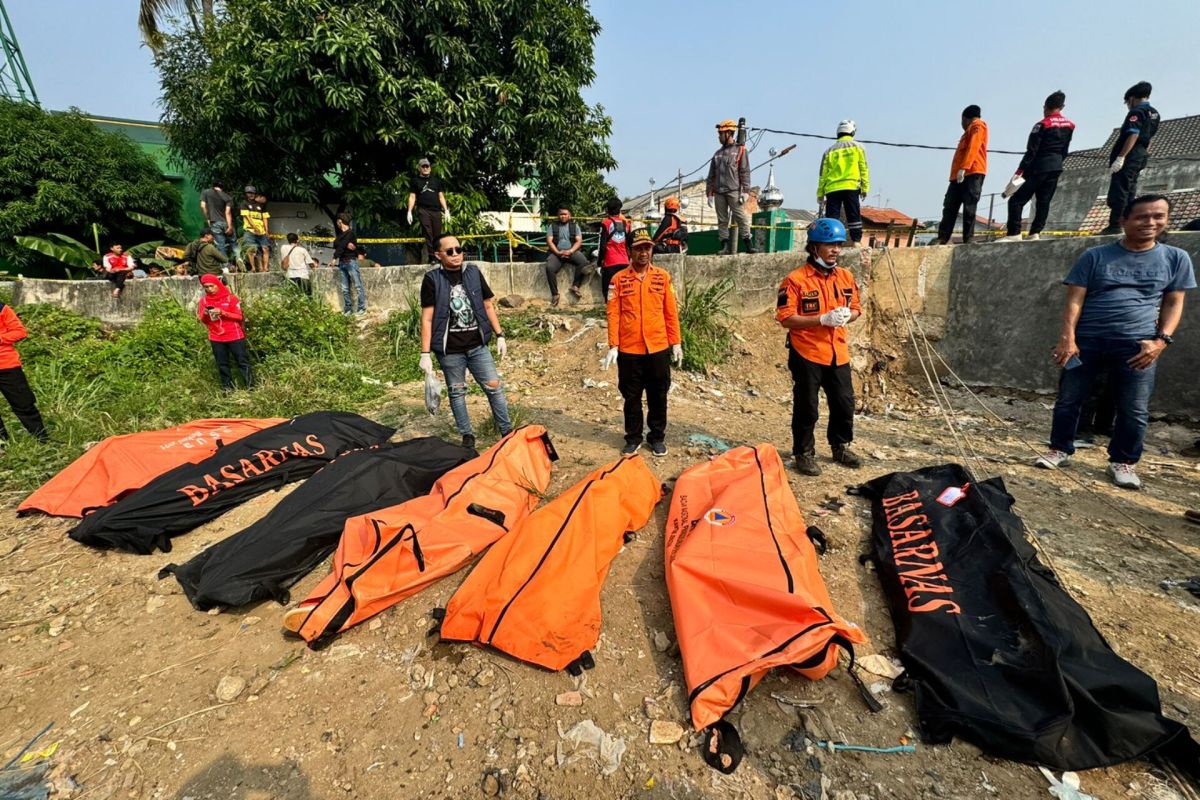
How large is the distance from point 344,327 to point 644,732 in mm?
7094

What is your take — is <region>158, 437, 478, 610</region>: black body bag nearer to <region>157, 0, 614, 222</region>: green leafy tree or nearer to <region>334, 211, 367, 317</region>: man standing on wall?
<region>334, 211, 367, 317</region>: man standing on wall

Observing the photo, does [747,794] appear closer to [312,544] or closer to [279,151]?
[312,544]

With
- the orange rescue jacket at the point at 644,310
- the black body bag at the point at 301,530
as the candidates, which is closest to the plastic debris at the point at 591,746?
the black body bag at the point at 301,530

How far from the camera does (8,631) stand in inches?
101

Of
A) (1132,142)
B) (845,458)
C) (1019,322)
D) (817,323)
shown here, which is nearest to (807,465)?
(845,458)

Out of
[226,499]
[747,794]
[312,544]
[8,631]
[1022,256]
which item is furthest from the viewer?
[1022,256]

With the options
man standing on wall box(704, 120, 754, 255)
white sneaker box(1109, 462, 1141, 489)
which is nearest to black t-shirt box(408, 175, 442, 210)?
man standing on wall box(704, 120, 754, 255)

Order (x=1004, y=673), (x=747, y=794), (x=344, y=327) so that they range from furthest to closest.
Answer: (x=344, y=327)
(x=1004, y=673)
(x=747, y=794)

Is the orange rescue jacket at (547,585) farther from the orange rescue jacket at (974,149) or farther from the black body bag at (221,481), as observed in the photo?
the orange rescue jacket at (974,149)

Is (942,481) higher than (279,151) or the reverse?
the reverse

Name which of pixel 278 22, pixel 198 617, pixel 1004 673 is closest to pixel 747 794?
pixel 1004 673

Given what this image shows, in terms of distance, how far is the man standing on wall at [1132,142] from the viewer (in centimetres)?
473

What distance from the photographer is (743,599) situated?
1965 millimetres

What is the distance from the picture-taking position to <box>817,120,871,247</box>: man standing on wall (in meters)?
5.52
